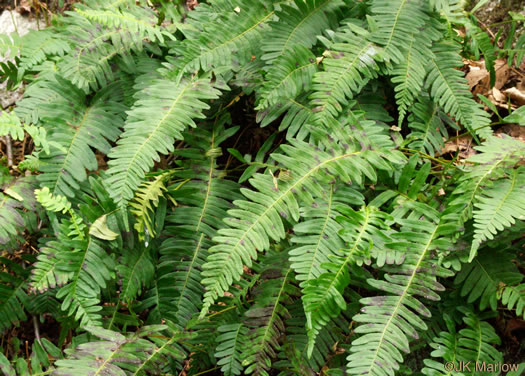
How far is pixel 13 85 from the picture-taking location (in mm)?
2729

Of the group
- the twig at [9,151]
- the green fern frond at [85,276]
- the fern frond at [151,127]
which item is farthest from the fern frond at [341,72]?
the twig at [9,151]

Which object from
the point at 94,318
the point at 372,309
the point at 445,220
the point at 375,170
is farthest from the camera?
the point at 375,170

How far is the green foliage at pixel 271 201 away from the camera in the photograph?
73.7 inches

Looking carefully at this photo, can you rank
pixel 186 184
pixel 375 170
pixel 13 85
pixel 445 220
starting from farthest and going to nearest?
pixel 13 85, pixel 186 184, pixel 375 170, pixel 445 220

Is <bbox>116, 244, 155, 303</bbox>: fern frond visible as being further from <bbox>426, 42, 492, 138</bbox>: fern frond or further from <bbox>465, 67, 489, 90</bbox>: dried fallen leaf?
<bbox>465, 67, 489, 90</bbox>: dried fallen leaf

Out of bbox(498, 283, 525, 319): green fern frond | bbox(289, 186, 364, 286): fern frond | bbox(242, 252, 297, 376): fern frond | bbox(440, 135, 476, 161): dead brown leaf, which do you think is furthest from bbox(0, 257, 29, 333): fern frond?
bbox(440, 135, 476, 161): dead brown leaf

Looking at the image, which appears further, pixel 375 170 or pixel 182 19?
pixel 182 19

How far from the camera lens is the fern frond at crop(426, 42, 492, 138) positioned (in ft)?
7.40

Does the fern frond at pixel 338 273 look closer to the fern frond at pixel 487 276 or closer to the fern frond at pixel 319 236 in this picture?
the fern frond at pixel 319 236

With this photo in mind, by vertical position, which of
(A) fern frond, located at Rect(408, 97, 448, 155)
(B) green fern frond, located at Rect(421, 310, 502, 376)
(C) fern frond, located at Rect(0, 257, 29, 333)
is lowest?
(C) fern frond, located at Rect(0, 257, 29, 333)

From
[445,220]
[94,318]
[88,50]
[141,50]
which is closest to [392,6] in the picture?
[445,220]

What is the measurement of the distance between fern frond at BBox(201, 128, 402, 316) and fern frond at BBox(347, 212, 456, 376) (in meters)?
0.31

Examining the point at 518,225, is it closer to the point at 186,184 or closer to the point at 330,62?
the point at 330,62

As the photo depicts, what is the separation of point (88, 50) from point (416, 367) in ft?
7.27
